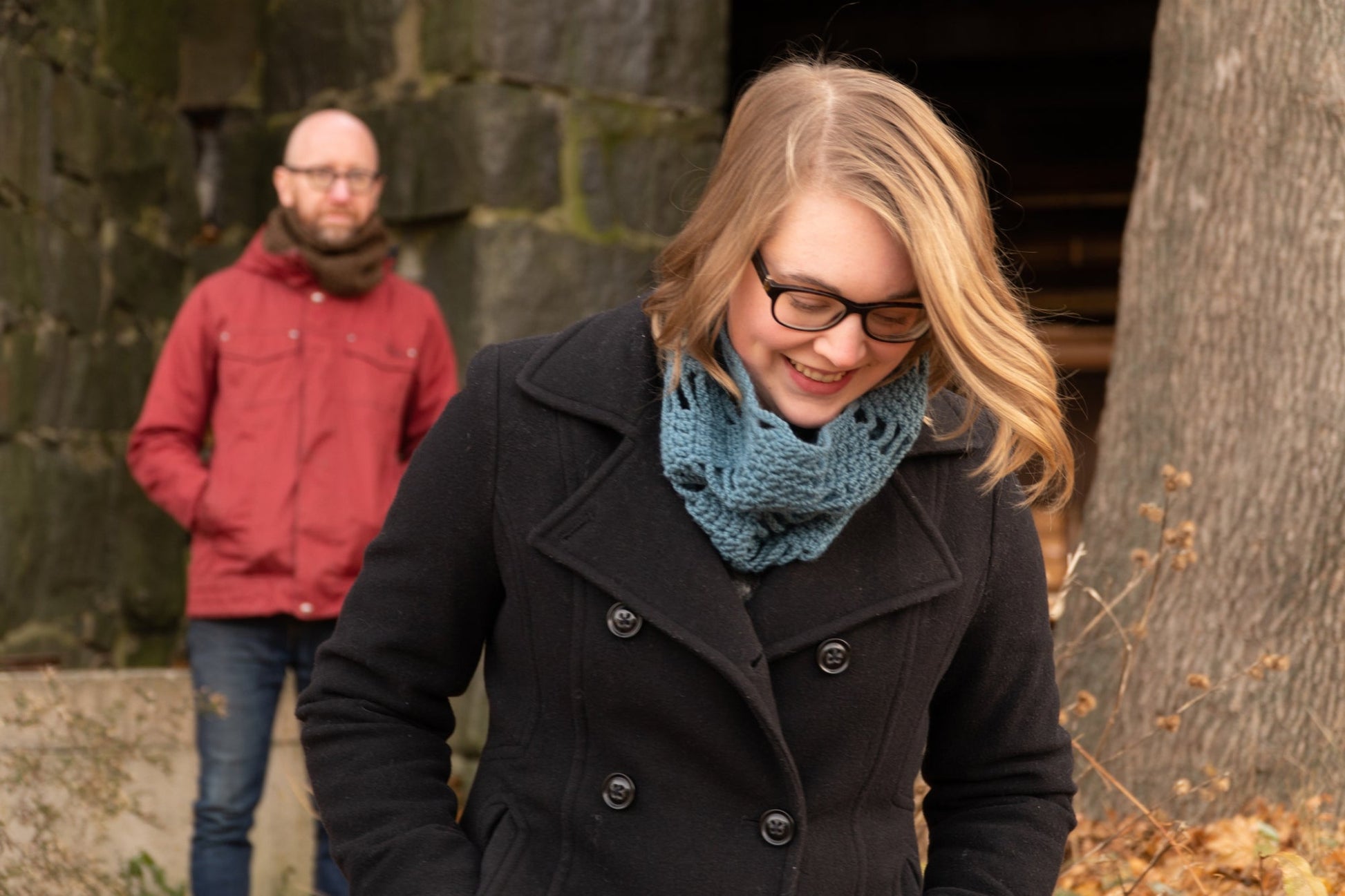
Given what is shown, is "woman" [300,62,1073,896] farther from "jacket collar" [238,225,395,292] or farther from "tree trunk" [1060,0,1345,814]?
"jacket collar" [238,225,395,292]

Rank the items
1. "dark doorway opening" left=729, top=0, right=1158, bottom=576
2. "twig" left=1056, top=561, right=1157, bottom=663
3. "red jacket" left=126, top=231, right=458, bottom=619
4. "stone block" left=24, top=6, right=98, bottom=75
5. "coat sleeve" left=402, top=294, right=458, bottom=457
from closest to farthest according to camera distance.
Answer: "twig" left=1056, top=561, right=1157, bottom=663
"red jacket" left=126, top=231, right=458, bottom=619
"coat sleeve" left=402, top=294, right=458, bottom=457
"stone block" left=24, top=6, right=98, bottom=75
"dark doorway opening" left=729, top=0, right=1158, bottom=576

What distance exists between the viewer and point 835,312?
1662 mm

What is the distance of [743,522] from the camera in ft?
5.70

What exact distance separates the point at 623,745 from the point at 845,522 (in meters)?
0.34

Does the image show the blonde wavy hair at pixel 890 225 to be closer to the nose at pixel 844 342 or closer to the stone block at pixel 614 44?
the nose at pixel 844 342

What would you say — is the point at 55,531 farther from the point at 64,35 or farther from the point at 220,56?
the point at 220,56

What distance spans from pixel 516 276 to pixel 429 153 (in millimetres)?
477

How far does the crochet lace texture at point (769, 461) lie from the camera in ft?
5.56

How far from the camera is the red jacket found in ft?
12.9

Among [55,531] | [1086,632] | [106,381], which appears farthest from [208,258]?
[1086,632]

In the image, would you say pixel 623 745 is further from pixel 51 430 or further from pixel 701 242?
pixel 51 430

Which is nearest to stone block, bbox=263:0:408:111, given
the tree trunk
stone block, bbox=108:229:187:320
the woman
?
stone block, bbox=108:229:187:320

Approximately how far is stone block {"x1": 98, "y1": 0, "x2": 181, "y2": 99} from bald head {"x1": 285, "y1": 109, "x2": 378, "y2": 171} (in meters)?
1.24

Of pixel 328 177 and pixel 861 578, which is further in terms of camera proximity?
pixel 328 177
